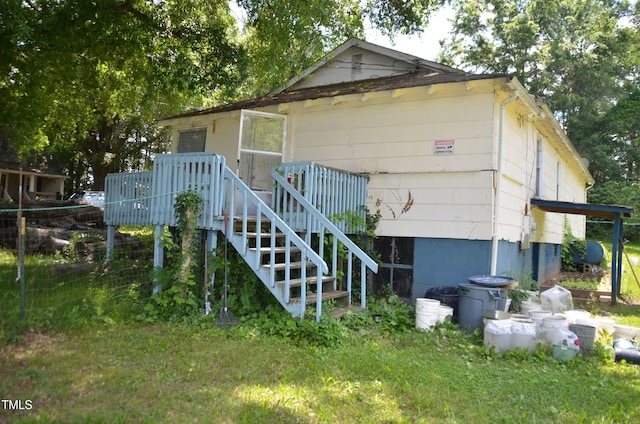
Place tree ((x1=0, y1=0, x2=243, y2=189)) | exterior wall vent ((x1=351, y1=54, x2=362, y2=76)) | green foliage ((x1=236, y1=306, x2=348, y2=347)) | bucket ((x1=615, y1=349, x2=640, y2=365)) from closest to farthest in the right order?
1. bucket ((x1=615, y1=349, x2=640, y2=365))
2. green foliage ((x1=236, y1=306, x2=348, y2=347))
3. tree ((x1=0, y1=0, x2=243, y2=189))
4. exterior wall vent ((x1=351, y1=54, x2=362, y2=76))

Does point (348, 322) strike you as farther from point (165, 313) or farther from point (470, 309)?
point (165, 313)

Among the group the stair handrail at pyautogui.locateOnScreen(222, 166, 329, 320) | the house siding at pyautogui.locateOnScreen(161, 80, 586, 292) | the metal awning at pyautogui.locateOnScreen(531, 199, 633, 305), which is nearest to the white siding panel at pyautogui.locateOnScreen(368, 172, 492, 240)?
the house siding at pyautogui.locateOnScreen(161, 80, 586, 292)

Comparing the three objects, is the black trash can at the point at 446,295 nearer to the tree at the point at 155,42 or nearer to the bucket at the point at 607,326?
the bucket at the point at 607,326

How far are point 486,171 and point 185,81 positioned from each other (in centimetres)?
679

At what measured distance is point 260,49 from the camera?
9531 millimetres

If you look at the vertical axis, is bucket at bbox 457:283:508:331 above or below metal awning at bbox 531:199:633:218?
below

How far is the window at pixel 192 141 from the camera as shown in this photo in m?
10.6

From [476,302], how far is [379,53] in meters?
6.76

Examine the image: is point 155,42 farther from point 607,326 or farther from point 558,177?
point 558,177

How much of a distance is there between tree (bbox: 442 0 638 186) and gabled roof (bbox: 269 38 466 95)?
2190 centimetres

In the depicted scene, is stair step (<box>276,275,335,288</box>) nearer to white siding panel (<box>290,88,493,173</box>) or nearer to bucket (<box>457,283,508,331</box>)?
bucket (<box>457,283,508,331</box>)

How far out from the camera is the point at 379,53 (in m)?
10.7

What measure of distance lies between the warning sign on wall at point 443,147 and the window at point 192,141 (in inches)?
216

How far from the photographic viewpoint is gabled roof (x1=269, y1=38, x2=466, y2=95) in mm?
10102
